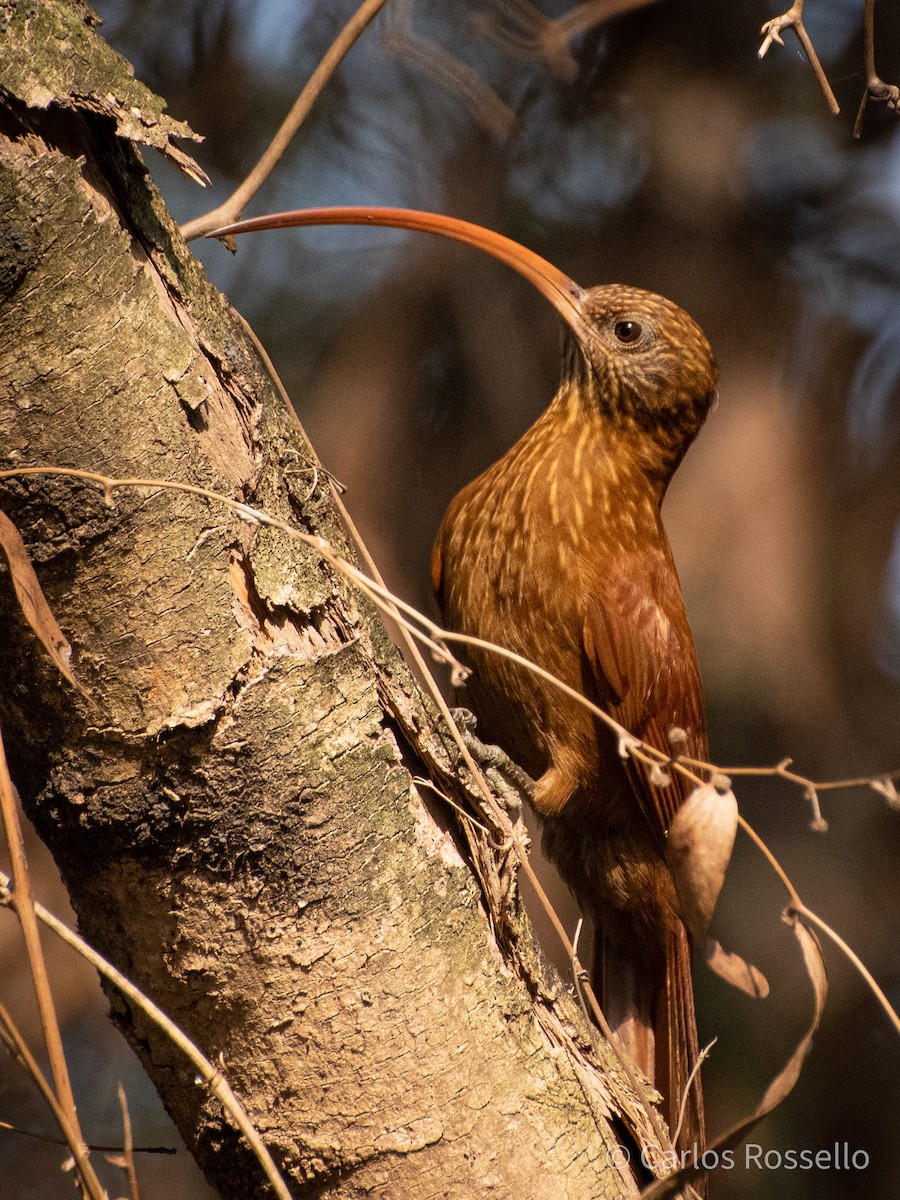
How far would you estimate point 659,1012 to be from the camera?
96.7 inches

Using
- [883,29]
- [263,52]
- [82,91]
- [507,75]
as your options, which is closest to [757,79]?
[883,29]

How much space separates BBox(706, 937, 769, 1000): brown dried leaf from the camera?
137cm

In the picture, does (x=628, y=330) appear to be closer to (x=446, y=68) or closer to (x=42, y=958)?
(x=446, y=68)

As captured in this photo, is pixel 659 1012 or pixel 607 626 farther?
pixel 659 1012

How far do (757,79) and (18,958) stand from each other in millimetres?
3617

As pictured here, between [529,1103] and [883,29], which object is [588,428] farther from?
[883,29]

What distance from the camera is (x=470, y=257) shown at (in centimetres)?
386

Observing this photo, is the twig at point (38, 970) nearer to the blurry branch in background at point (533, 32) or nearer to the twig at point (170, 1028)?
the twig at point (170, 1028)

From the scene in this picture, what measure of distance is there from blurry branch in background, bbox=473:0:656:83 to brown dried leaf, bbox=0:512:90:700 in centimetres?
316

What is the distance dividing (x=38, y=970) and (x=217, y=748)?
0.83 feet

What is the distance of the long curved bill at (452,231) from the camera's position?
6.03ft

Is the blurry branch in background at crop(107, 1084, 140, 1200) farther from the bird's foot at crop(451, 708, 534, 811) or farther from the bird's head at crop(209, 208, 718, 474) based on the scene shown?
the bird's head at crop(209, 208, 718, 474)

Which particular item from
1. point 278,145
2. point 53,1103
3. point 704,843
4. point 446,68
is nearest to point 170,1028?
point 53,1103

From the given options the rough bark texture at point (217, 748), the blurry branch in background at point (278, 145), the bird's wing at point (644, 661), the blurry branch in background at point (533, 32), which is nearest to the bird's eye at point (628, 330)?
the bird's wing at point (644, 661)
